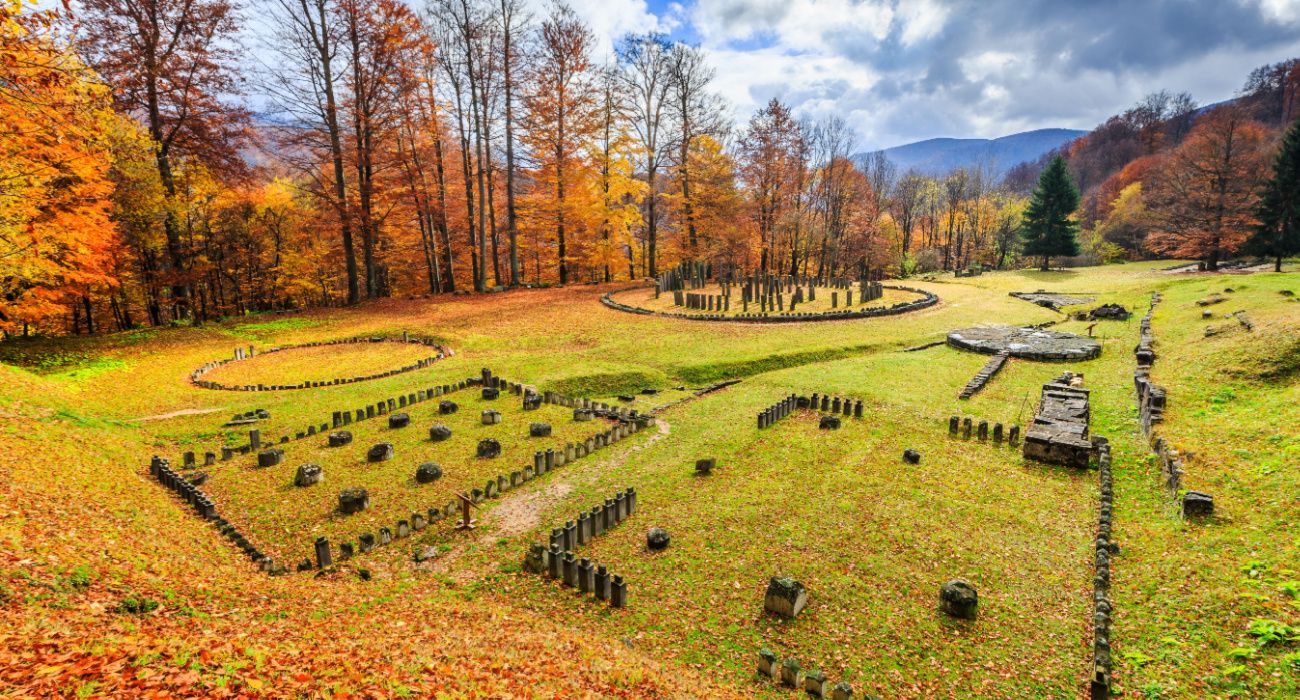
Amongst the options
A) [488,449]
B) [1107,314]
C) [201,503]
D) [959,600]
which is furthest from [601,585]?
[1107,314]

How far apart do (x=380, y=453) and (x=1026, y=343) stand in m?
21.1

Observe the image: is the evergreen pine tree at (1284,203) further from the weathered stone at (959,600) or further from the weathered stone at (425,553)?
the weathered stone at (425,553)

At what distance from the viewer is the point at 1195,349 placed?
50.7ft

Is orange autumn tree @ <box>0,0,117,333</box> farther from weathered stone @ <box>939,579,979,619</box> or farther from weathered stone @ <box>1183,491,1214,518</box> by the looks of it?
weathered stone @ <box>1183,491,1214,518</box>

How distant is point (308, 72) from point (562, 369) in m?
22.1

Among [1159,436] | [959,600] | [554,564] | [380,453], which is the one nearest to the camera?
[959,600]

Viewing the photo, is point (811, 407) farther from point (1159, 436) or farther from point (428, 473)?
point (428, 473)

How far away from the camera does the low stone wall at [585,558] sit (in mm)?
7145

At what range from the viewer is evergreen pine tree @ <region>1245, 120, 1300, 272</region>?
34375 mm

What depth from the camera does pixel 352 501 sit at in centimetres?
922

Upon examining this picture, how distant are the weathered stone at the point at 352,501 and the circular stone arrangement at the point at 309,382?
327 inches

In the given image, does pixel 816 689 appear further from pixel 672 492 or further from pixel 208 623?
pixel 208 623

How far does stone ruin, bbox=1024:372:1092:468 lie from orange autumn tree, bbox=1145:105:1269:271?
3411 centimetres

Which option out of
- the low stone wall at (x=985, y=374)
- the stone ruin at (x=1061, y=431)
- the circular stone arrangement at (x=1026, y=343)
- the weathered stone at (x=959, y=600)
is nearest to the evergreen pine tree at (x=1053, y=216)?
the circular stone arrangement at (x=1026, y=343)
